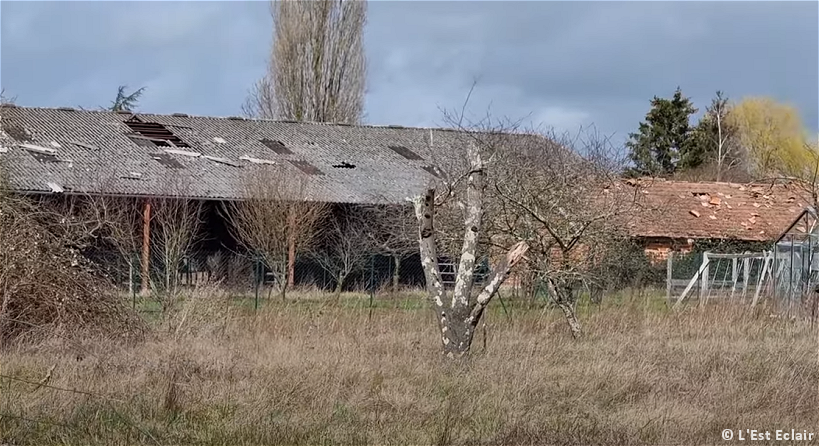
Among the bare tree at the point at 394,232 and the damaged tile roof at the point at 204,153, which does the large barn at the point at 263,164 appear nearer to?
the damaged tile roof at the point at 204,153

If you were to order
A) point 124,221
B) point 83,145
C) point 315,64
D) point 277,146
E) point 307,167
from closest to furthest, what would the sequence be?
point 124,221
point 83,145
point 307,167
point 277,146
point 315,64

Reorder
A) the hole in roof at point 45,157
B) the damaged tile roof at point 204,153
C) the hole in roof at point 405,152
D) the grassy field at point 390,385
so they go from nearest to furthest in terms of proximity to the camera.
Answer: the grassy field at point 390,385 < the damaged tile roof at point 204,153 < the hole in roof at point 45,157 < the hole in roof at point 405,152

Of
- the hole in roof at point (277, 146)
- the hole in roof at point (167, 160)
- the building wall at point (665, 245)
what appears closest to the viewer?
the hole in roof at point (167, 160)

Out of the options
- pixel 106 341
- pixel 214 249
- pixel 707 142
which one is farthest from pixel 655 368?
pixel 707 142

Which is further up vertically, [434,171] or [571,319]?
[434,171]

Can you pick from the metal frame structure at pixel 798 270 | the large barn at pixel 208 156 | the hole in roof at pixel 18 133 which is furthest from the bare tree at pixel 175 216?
the metal frame structure at pixel 798 270

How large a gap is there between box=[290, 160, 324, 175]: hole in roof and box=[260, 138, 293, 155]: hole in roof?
3.79ft

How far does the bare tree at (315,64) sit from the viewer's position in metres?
44.0

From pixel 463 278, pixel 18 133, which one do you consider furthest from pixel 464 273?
pixel 18 133

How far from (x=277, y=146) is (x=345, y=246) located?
6.12 meters

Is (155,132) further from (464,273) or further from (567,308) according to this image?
(464,273)

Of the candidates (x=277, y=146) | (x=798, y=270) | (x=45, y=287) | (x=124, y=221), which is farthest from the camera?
(x=277, y=146)

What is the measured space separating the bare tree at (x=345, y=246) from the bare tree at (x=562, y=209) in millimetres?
6362

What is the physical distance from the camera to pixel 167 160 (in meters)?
29.4
